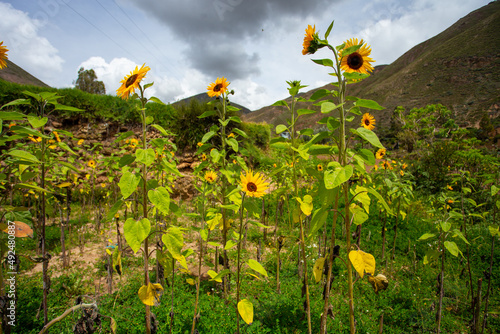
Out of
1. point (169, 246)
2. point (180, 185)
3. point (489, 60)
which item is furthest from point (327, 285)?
point (489, 60)

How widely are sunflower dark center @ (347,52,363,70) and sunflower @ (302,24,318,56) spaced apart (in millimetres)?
229

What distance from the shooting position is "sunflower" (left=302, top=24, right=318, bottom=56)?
3.92 feet

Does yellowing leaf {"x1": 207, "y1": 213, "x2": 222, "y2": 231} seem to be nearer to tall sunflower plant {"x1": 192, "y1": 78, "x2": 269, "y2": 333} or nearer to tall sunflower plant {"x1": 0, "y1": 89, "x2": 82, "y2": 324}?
tall sunflower plant {"x1": 192, "y1": 78, "x2": 269, "y2": 333}

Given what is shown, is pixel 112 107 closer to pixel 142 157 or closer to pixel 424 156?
pixel 142 157

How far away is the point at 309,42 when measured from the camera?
4.19 ft

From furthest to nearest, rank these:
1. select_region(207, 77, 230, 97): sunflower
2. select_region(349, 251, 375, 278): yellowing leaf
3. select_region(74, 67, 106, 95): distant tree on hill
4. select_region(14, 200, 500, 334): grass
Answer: select_region(74, 67, 106, 95): distant tree on hill < select_region(207, 77, 230, 97): sunflower < select_region(14, 200, 500, 334): grass < select_region(349, 251, 375, 278): yellowing leaf

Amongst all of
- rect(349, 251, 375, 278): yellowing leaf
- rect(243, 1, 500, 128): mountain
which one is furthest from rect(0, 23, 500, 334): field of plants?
rect(243, 1, 500, 128): mountain

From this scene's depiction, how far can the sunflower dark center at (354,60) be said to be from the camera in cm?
128

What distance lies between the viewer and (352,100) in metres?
1.15

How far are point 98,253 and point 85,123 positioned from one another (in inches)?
202

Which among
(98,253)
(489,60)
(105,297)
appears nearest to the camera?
(105,297)

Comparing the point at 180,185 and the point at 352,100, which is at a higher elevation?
the point at 352,100

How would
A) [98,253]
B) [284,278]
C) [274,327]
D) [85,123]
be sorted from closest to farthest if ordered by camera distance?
[274,327] < [284,278] < [98,253] < [85,123]

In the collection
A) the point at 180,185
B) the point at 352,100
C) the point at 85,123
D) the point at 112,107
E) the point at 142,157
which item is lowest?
the point at 180,185
